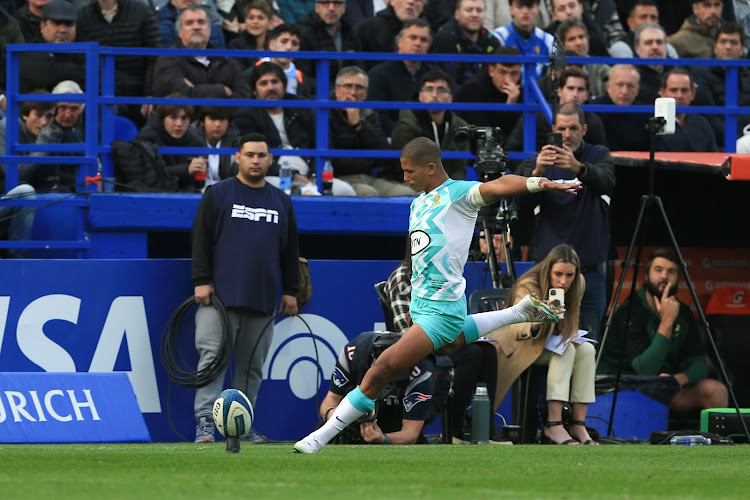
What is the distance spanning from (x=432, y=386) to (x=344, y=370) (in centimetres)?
73

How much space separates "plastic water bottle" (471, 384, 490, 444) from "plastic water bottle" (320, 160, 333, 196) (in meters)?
3.49

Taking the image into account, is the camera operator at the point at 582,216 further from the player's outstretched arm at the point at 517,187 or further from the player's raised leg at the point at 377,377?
the player's raised leg at the point at 377,377

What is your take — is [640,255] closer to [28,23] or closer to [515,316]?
[515,316]

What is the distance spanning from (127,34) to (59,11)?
795 millimetres

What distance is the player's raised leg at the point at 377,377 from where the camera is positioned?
8.88 meters

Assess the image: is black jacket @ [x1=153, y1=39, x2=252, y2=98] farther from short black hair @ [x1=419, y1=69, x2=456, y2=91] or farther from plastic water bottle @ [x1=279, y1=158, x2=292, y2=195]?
short black hair @ [x1=419, y1=69, x2=456, y2=91]

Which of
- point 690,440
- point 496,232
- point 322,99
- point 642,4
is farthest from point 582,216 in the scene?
point 642,4

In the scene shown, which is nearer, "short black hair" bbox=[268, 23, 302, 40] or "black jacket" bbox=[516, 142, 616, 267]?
"black jacket" bbox=[516, 142, 616, 267]

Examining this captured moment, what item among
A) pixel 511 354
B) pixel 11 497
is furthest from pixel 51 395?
pixel 11 497

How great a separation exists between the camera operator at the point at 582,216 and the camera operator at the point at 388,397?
177cm

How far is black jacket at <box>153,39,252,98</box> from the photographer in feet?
45.4

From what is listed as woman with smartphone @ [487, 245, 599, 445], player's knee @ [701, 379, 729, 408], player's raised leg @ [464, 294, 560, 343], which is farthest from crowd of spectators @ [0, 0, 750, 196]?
player's raised leg @ [464, 294, 560, 343]

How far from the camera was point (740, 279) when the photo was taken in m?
14.5

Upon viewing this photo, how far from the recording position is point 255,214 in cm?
1205
